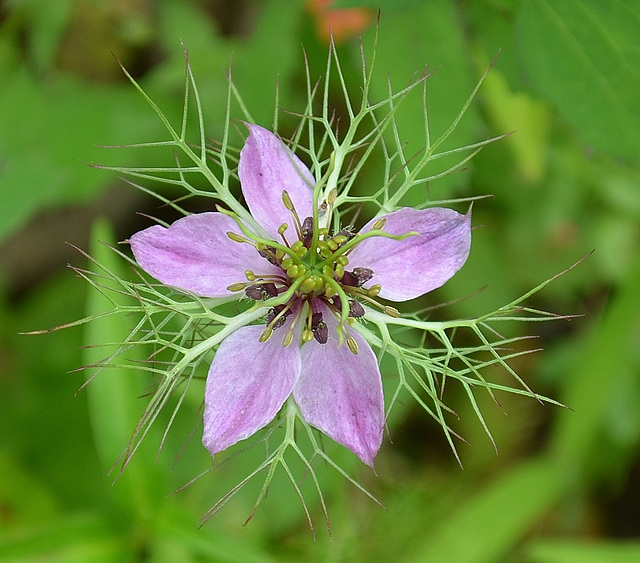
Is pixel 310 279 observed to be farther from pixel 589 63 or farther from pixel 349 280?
pixel 589 63

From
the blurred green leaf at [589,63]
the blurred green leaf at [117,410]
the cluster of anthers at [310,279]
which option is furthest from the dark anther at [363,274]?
the blurred green leaf at [117,410]

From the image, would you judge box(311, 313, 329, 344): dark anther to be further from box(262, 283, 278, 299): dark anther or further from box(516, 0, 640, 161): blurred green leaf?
box(516, 0, 640, 161): blurred green leaf

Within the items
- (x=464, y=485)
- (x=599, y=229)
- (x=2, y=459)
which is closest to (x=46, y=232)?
(x=2, y=459)

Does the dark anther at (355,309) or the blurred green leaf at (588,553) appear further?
the blurred green leaf at (588,553)

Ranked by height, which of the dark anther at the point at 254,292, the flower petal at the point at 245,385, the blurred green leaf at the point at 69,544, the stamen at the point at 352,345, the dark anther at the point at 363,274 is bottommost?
the blurred green leaf at the point at 69,544

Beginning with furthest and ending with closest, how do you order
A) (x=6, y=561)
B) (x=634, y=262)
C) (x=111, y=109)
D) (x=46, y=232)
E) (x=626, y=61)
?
(x=46, y=232), (x=111, y=109), (x=634, y=262), (x=6, y=561), (x=626, y=61)

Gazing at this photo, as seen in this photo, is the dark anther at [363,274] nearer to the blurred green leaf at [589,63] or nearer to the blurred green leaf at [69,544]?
the blurred green leaf at [589,63]

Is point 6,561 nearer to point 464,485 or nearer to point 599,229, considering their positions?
point 464,485
